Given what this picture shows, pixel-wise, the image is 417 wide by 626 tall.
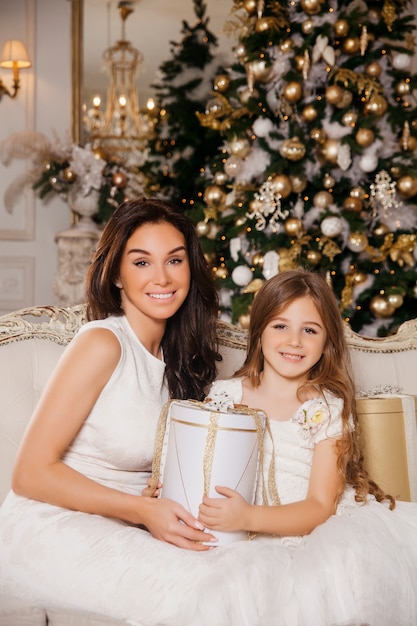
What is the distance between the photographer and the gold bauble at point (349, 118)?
16.3ft

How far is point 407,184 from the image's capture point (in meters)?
5.01

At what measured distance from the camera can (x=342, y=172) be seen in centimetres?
518

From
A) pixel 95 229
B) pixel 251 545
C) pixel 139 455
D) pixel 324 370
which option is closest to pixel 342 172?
pixel 95 229

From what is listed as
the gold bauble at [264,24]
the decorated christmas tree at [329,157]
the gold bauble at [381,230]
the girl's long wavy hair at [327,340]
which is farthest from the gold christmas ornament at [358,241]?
the girl's long wavy hair at [327,340]

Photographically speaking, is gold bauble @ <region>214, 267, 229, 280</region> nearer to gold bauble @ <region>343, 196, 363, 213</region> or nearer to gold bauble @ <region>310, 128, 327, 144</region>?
gold bauble @ <region>343, 196, 363, 213</region>

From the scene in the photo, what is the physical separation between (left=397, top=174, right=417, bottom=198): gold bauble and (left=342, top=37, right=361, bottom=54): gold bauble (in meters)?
0.81

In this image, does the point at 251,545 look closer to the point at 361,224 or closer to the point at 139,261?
the point at 139,261

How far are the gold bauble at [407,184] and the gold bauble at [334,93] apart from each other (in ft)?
1.97

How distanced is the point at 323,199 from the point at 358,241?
33cm

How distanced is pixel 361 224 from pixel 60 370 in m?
3.15

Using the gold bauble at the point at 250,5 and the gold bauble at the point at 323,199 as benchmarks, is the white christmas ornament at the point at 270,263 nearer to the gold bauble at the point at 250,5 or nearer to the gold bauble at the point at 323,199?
the gold bauble at the point at 323,199

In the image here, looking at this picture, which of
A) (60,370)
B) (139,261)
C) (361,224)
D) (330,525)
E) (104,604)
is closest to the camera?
(104,604)

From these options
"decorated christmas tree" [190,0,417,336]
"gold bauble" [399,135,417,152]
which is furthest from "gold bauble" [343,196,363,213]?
"gold bauble" [399,135,417,152]

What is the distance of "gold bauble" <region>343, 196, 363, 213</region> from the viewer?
5021mm
